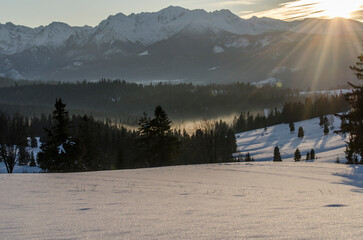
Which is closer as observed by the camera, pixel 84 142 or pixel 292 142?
pixel 84 142

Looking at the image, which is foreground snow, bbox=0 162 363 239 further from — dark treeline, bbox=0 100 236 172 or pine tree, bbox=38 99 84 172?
dark treeline, bbox=0 100 236 172

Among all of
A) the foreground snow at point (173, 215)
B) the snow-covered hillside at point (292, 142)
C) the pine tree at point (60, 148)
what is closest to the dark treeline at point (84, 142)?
the pine tree at point (60, 148)

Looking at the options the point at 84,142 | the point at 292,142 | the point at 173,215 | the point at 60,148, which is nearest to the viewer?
the point at 173,215

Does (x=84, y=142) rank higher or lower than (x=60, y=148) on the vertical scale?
higher

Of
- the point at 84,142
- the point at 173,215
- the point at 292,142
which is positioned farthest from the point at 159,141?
the point at 292,142

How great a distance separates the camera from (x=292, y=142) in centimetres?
14838

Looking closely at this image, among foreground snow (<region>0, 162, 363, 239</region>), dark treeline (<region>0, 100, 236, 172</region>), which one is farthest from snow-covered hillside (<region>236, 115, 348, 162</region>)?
foreground snow (<region>0, 162, 363, 239</region>)

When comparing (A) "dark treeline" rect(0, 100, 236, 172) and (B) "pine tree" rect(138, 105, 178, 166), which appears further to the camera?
(B) "pine tree" rect(138, 105, 178, 166)

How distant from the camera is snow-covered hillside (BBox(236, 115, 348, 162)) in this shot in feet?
400

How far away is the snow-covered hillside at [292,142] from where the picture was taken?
122 m

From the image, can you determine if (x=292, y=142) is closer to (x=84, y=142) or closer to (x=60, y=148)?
(x=84, y=142)

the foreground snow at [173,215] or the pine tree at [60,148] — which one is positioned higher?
the pine tree at [60,148]

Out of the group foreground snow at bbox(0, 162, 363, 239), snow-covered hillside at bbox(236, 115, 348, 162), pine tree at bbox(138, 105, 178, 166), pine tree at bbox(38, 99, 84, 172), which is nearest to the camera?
foreground snow at bbox(0, 162, 363, 239)

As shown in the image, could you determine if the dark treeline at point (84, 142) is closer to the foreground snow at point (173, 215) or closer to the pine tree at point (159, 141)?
the pine tree at point (159, 141)
